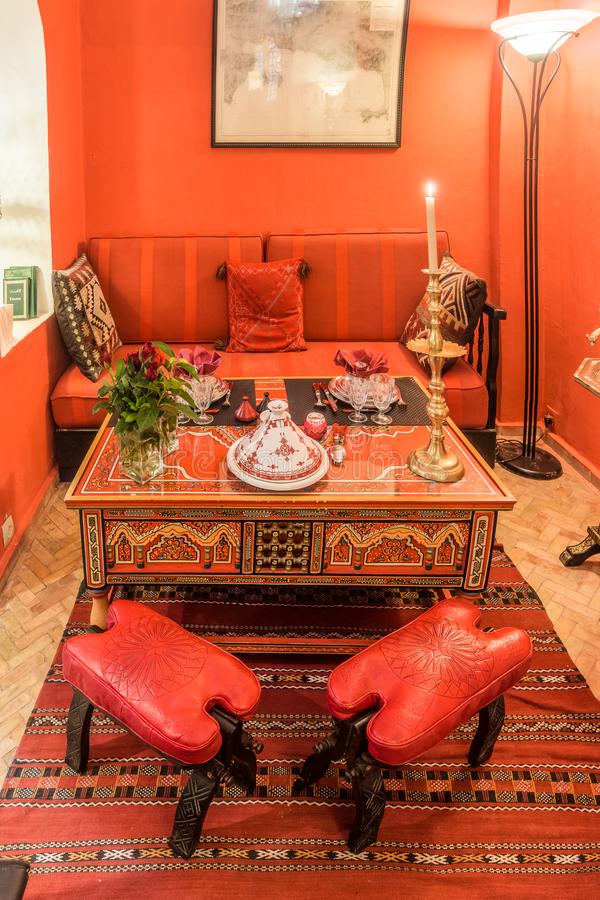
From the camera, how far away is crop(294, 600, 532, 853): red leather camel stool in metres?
1.57

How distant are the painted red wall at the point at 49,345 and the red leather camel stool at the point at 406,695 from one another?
1.52 metres

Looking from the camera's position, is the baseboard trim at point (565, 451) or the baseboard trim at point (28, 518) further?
the baseboard trim at point (565, 451)

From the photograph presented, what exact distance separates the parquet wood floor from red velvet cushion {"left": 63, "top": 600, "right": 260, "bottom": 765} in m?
0.50

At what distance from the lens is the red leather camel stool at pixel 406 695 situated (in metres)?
1.57

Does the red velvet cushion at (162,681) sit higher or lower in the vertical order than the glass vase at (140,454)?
lower

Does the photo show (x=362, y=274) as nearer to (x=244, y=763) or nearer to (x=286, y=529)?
(x=286, y=529)

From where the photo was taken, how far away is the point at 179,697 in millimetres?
1596

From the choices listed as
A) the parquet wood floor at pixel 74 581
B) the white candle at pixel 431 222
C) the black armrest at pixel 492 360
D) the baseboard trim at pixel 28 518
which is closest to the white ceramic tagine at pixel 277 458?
the white candle at pixel 431 222

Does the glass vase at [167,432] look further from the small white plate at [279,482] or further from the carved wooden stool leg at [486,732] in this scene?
the carved wooden stool leg at [486,732]

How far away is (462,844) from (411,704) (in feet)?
1.43

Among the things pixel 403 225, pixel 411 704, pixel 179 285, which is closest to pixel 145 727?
pixel 411 704

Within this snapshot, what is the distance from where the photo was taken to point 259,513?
1994 mm

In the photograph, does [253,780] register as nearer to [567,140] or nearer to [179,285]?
[179,285]

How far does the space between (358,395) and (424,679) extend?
1.14 m
